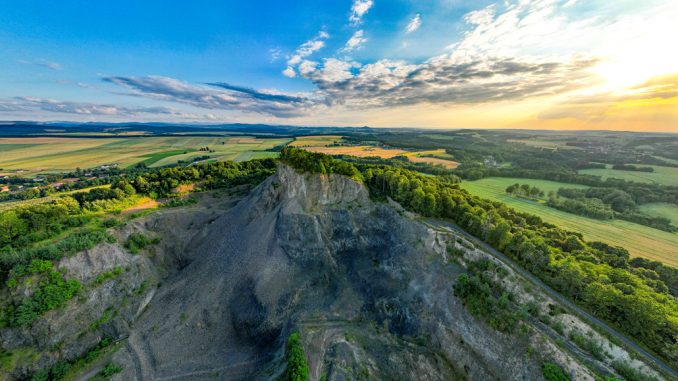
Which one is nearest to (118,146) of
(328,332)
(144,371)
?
(144,371)

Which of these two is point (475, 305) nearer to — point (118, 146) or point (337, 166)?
point (337, 166)

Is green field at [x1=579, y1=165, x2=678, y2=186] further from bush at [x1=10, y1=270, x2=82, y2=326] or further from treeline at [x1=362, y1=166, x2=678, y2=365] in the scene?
bush at [x1=10, y1=270, x2=82, y2=326]

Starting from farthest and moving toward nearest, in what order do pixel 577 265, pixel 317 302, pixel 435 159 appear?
pixel 435 159, pixel 317 302, pixel 577 265

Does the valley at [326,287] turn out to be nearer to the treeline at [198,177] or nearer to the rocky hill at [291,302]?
the rocky hill at [291,302]

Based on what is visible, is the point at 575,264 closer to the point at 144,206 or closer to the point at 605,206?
the point at 605,206

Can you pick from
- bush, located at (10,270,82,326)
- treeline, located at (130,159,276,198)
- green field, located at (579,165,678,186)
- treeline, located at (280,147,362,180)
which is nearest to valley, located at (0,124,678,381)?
bush, located at (10,270,82,326)

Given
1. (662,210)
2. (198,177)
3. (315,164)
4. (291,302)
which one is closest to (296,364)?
(291,302)
